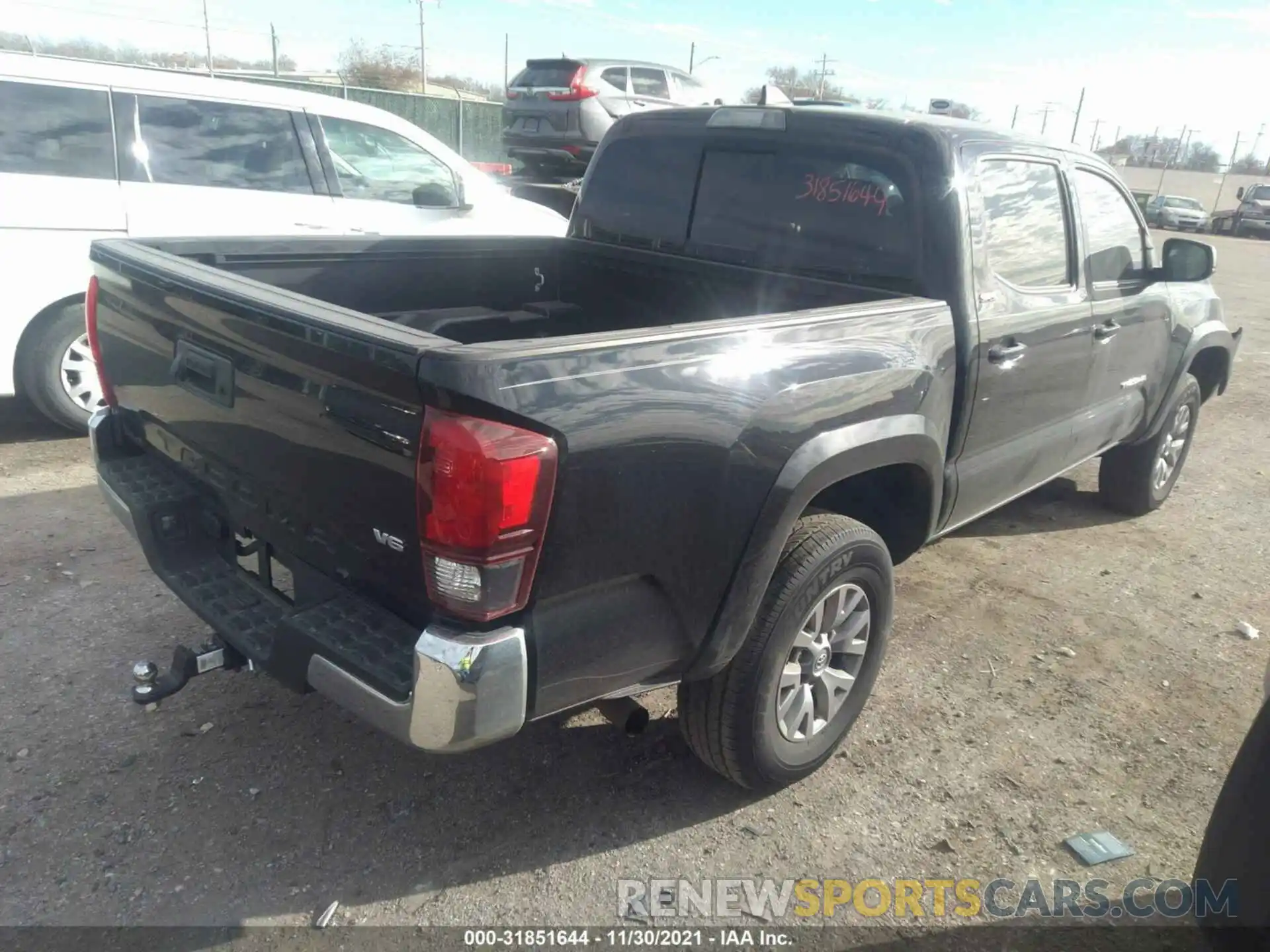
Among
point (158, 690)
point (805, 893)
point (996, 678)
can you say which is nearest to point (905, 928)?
point (805, 893)

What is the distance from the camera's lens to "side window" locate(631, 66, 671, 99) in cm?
1402

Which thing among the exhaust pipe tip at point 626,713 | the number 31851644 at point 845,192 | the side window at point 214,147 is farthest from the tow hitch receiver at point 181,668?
the side window at point 214,147

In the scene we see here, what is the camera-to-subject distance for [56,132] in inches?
202

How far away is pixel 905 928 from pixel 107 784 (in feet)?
7.43

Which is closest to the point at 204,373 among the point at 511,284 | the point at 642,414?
the point at 642,414

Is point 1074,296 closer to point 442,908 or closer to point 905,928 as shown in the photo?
point 905,928

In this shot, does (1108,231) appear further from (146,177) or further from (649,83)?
(649,83)

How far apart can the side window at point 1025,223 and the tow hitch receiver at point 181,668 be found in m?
2.69

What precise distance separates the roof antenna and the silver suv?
32.3 feet

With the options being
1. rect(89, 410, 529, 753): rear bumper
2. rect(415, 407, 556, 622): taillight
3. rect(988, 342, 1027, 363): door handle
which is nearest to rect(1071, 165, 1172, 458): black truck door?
rect(988, 342, 1027, 363): door handle

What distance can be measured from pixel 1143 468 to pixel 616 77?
35.5 ft

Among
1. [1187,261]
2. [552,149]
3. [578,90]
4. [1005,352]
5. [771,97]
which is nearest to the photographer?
[1005,352]

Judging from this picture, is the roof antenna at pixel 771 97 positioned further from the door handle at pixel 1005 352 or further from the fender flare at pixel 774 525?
the fender flare at pixel 774 525

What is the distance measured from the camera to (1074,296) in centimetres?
373
